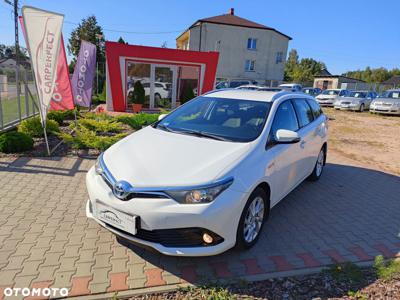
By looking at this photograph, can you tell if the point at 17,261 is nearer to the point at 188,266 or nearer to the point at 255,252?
the point at 188,266

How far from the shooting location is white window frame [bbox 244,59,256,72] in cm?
3703

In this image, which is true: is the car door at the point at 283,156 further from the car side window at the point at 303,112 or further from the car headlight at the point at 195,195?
the car headlight at the point at 195,195

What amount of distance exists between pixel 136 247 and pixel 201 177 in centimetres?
121

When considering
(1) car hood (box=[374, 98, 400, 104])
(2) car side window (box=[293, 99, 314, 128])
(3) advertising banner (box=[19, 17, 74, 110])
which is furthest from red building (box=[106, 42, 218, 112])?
(1) car hood (box=[374, 98, 400, 104])

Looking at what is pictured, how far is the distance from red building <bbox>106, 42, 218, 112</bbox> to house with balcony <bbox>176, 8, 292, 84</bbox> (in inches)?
803

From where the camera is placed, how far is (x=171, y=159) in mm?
2947

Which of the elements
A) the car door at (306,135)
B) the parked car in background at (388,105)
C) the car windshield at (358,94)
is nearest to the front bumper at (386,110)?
the parked car in background at (388,105)

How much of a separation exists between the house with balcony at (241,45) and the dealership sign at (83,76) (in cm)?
2754

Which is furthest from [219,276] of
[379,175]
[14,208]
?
[379,175]

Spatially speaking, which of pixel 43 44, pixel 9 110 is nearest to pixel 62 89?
pixel 43 44

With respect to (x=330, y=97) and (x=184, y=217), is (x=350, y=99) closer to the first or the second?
(x=330, y=97)

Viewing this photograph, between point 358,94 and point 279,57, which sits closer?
point 358,94

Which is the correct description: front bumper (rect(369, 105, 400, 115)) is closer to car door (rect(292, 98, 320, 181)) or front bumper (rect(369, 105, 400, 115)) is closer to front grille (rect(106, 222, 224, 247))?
car door (rect(292, 98, 320, 181))

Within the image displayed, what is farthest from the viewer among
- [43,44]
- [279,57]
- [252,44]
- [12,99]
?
[279,57]
